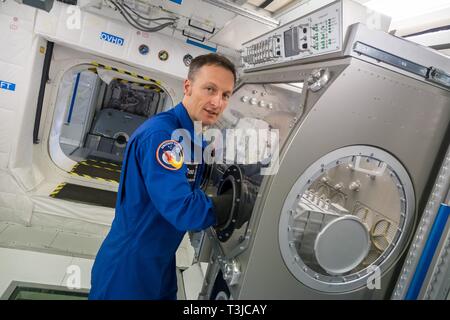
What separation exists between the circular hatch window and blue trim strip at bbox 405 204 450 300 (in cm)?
16

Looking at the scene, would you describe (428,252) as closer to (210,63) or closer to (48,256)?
(210,63)

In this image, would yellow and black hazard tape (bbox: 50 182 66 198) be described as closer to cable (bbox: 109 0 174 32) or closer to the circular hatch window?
cable (bbox: 109 0 174 32)

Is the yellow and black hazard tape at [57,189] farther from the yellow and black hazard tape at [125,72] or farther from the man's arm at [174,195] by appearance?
the man's arm at [174,195]

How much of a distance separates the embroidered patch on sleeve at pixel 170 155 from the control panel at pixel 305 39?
0.81 m

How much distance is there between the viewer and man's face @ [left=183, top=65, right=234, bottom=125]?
167 cm

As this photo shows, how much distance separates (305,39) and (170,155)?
2.94ft

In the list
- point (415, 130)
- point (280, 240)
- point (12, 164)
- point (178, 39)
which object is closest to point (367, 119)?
point (415, 130)

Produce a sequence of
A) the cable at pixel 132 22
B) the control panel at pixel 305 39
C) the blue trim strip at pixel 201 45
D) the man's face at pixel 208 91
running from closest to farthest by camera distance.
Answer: the control panel at pixel 305 39 < the man's face at pixel 208 91 < the cable at pixel 132 22 < the blue trim strip at pixel 201 45

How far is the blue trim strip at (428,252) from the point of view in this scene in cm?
132

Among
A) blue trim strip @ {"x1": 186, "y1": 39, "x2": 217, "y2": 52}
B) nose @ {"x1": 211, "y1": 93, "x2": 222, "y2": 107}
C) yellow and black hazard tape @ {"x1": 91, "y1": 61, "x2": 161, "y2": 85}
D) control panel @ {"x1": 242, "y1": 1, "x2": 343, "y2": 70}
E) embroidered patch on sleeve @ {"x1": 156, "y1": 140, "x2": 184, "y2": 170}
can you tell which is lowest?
embroidered patch on sleeve @ {"x1": 156, "y1": 140, "x2": 184, "y2": 170}

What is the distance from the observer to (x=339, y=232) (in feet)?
4.81
